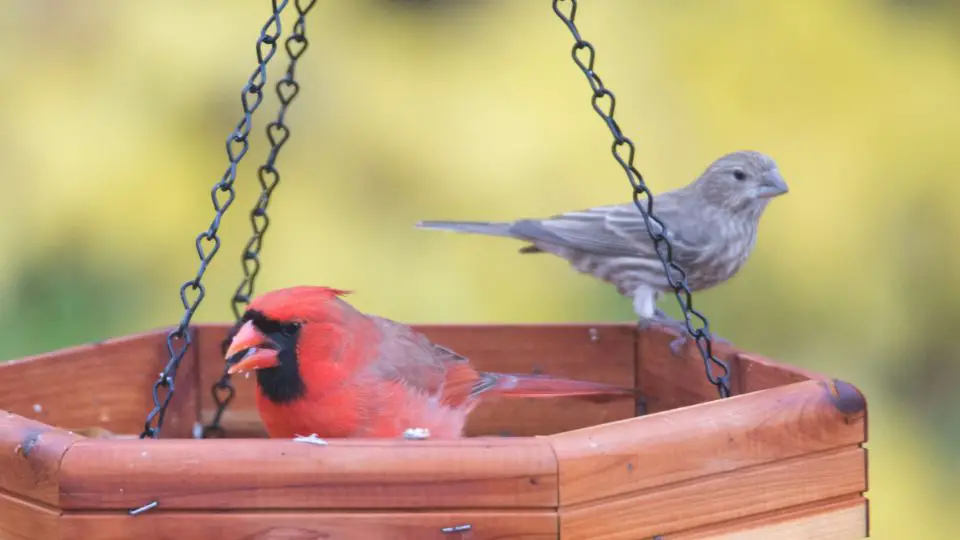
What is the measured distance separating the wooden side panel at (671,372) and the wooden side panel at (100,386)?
3.04ft

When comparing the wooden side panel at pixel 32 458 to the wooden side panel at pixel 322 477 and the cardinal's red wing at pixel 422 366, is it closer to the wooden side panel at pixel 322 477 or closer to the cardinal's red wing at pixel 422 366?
the wooden side panel at pixel 322 477

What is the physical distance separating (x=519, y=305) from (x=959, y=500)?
1254 millimetres

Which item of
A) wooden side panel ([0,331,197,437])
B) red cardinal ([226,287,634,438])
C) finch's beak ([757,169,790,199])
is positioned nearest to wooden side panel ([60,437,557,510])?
red cardinal ([226,287,634,438])

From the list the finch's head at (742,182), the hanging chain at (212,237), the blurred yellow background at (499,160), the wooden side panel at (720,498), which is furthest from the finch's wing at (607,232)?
the wooden side panel at (720,498)

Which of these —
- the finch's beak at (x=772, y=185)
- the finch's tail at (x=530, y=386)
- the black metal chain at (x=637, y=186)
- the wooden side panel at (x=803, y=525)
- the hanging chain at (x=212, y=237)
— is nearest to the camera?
the wooden side panel at (x=803, y=525)

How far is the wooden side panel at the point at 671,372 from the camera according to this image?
2.17m

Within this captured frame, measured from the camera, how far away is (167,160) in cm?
329

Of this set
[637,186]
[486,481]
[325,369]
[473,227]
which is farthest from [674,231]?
[486,481]

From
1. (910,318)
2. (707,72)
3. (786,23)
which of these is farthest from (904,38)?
(910,318)

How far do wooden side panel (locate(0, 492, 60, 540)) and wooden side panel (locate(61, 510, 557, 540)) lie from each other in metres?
0.14

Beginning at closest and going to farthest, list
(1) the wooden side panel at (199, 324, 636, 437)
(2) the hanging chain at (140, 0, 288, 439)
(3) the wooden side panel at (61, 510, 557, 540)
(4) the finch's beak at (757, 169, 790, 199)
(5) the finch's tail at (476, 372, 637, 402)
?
1. (3) the wooden side panel at (61, 510, 557, 540)
2. (2) the hanging chain at (140, 0, 288, 439)
3. (5) the finch's tail at (476, 372, 637, 402)
4. (1) the wooden side panel at (199, 324, 636, 437)
5. (4) the finch's beak at (757, 169, 790, 199)

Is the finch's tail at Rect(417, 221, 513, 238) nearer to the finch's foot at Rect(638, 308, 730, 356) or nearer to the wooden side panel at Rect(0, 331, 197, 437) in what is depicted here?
the finch's foot at Rect(638, 308, 730, 356)

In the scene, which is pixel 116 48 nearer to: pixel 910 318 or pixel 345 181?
pixel 345 181

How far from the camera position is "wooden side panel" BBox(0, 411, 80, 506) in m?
1.43
